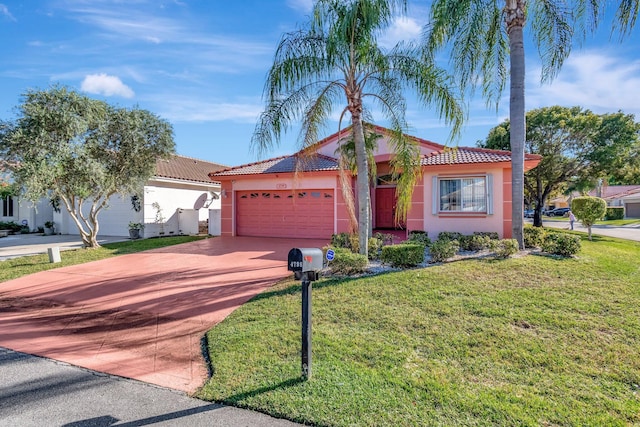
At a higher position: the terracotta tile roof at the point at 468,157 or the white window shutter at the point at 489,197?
the terracotta tile roof at the point at 468,157

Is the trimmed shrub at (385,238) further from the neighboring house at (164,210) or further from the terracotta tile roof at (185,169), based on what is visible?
the terracotta tile roof at (185,169)

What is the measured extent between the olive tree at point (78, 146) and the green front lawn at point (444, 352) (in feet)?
33.2

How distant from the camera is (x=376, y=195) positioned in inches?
756

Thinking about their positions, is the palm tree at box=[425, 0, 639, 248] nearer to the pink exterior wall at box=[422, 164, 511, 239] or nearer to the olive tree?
the pink exterior wall at box=[422, 164, 511, 239]

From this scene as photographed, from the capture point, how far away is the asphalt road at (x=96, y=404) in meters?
3.32

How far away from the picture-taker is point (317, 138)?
9.20 metres

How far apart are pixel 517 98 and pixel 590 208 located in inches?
341

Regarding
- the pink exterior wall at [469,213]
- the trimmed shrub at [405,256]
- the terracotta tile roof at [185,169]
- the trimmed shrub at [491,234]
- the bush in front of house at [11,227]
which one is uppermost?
the terracotta tile roof at [185,169]

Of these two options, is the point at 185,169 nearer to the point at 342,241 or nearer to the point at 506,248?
the point at 342,241

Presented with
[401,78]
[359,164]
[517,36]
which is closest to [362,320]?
[359,164]

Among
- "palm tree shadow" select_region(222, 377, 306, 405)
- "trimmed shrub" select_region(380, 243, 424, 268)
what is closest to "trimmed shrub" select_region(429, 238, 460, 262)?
"trimmed shrub" select_region(380, 243, 424, 268)

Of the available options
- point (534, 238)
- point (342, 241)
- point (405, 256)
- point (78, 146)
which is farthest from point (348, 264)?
point (78, 146)

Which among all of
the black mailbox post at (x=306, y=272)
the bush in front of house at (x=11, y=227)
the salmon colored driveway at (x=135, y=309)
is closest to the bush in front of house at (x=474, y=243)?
the salmon colored driveway at (x=135, y=309)

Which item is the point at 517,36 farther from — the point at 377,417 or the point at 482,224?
the point at 377,417
